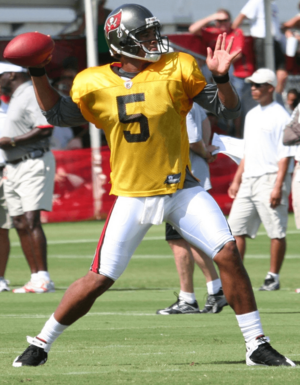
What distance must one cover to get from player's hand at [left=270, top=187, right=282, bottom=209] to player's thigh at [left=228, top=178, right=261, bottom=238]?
277 millimetres

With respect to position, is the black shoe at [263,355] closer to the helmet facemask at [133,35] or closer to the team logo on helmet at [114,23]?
the helmet facemask at [133,35]

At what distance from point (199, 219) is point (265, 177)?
14.7 feet

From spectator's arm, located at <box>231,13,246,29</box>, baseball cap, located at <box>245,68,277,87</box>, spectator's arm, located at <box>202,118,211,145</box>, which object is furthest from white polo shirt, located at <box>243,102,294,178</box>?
spectator's arm, located at <box>231,13,246,29</box>

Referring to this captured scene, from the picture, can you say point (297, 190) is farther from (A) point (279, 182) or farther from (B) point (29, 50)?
(B) point (29, 50)

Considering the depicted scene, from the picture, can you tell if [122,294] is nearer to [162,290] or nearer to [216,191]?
[162,290]

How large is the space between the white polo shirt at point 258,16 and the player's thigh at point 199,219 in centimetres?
1343

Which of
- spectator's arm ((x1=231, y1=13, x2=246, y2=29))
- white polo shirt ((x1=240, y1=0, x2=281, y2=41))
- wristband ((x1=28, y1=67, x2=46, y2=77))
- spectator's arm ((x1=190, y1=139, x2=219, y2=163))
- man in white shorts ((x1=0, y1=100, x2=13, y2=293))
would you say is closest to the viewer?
wristband ((x1=28, y1=67, x2=46, y2=77))

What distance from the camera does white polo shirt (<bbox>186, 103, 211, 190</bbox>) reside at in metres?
7.83

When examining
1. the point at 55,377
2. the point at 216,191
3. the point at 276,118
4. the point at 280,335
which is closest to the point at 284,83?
the point at 216,191

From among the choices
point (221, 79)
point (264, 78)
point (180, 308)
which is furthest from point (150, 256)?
point (221, 79)

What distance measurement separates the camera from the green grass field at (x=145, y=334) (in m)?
4.94

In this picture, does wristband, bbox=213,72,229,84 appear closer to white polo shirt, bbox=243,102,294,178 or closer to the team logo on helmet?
the team logo on helmet

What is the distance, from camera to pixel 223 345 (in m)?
6.02

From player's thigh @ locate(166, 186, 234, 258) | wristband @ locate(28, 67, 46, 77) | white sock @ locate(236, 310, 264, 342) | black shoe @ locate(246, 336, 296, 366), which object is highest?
wristband @ locate(28, 67, 46, 77)
